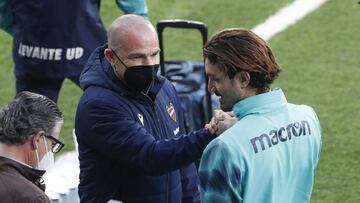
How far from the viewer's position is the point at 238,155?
3721mm

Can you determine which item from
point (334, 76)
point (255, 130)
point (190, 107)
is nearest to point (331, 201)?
point (190, 107)

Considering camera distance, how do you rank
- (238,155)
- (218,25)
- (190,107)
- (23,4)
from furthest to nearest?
(218,25), (190,107), (23,4), (238,155)

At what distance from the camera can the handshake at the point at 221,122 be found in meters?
4.05

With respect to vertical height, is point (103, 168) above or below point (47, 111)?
below

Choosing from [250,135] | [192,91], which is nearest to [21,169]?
[250,135]

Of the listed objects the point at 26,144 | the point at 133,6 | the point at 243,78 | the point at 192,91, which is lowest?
the point at 192,91

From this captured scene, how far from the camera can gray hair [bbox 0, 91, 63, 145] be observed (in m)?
3.96

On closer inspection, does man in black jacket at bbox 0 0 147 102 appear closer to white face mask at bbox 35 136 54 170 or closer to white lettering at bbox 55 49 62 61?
white lettering at bbox 55 49 62 61

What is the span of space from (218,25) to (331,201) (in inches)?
131

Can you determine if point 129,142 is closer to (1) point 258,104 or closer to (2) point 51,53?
(1) point 258,104

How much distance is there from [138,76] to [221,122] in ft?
2.01

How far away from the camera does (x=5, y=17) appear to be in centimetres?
684

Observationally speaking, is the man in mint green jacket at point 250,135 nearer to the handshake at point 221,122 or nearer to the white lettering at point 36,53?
the handshake at point 221,122

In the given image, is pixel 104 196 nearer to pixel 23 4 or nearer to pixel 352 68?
pixel 23 4
